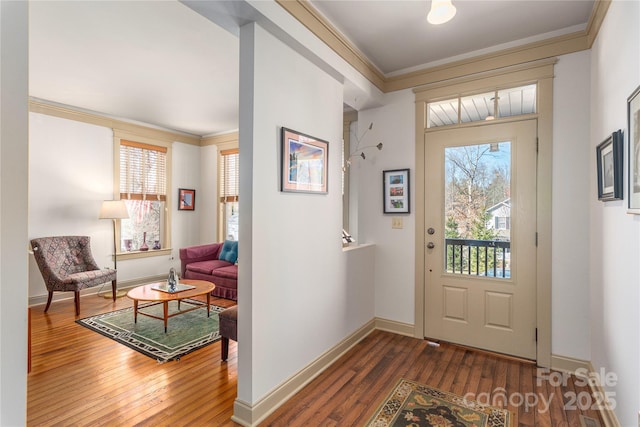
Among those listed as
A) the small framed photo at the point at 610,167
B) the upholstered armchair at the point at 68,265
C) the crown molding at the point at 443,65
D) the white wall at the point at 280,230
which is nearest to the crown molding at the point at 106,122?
the upholstered armchair at the point at 68,265

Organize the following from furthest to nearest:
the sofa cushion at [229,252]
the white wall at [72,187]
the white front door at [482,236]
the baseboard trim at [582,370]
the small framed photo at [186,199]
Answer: the small framed photo at [186,199] < the sofa cushion at [229,252] < the white wall at [72,187] < the white front door at [482,236] < the baseboard trim at [582,370]

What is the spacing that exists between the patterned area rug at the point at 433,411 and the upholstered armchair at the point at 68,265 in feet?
13.0

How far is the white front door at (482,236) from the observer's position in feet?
9.14

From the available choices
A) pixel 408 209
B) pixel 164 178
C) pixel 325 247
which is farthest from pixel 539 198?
pixel 164 178

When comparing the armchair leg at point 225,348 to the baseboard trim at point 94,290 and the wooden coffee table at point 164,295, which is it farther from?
the baseboard trim at point 94,290

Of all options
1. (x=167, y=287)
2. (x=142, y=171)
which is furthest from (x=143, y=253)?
(x=167, y=287)

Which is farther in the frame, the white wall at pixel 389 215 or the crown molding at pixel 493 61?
the white wall at pixel 389 215

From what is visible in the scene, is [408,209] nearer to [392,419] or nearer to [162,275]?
[392,419]

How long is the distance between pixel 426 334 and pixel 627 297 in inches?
73.7

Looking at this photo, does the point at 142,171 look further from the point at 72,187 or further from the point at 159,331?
the point at 159,331

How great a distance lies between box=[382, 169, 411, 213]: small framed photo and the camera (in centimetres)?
333

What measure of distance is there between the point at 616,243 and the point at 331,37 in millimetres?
2418

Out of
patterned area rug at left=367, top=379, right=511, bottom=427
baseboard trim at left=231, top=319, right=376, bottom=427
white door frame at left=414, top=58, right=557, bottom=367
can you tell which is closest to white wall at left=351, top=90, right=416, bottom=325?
baseboard trim at left=231, top=319, right=376, bottom=427

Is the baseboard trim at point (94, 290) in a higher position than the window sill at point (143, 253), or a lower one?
lower
